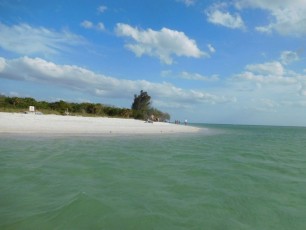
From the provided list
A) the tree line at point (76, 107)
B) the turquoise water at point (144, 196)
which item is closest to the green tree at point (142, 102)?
the tree line at point (76, 107)

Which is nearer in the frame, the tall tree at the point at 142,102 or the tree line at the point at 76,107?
the tree line at the point at 76,107

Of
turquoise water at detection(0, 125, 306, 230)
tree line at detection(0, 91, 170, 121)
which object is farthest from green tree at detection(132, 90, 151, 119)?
turquoise water at detection(0, 125, 306, 230)

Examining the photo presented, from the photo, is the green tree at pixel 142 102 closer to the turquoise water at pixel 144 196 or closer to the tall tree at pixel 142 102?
the tall tree at pixel 142 102

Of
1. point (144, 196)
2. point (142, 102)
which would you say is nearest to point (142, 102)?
point (142, 102)

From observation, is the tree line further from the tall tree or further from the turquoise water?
the turquoise water

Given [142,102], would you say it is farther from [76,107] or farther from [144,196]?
[144,196]

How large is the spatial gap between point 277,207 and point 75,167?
7.13 m

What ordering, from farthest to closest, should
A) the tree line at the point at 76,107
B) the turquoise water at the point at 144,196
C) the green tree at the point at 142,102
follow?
1. the green tree at the point at 142,102
2. the tree line at the point at 76,107
3. the turquoise water at the point at 144,196

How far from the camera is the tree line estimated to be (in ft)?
138

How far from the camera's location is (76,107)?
51438mm

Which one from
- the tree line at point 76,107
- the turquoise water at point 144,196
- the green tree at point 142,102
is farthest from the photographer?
the green tree at point 142,102

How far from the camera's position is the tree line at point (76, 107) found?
42.0 meters

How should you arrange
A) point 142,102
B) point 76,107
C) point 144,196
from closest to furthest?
point 144,196 < point 76,107 < point 142,102

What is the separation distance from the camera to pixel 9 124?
25906 millimetres
